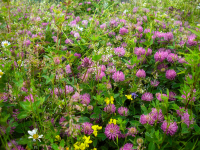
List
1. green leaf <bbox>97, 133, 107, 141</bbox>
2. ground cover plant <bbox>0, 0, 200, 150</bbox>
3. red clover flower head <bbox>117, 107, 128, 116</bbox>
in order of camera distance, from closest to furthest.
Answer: ground cover plant <bbox>0, 0, 200, 150</bbox> → green leaf <bbox>97, 133, 107, 141</bbox> → red clover flower head <bbox>117, 107, 128, 116</bbox>

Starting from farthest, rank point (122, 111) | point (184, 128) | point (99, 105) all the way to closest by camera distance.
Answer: point (99, 105), point (122, 111), point (184, 128)

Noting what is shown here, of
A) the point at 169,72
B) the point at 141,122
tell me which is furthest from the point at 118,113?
the point at 169,72

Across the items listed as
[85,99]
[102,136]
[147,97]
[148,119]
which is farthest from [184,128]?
[85,99]

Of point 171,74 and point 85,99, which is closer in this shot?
point 85,99

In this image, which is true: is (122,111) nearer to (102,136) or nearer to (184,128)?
(102,136)

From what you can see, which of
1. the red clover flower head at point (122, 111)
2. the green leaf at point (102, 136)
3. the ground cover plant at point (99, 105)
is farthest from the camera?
the red clover flower head at point (122, 111)

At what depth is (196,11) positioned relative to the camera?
304 cm

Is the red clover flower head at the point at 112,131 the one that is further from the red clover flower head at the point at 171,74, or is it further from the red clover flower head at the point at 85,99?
the red clover flower head at the point at 171,74

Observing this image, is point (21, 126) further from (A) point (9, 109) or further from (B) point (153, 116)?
(B) point (153, 116)

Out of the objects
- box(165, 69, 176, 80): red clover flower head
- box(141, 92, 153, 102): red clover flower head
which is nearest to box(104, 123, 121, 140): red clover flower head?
box(141, 92, 153, 102): red clover flower head

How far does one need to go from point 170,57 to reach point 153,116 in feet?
1.92

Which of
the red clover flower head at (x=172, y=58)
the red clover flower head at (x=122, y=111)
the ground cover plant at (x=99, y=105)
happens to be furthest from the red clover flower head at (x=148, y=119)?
the red clover flower head at (x=172, y=58)

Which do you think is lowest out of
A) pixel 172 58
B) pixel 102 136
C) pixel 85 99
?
pixel 102 136

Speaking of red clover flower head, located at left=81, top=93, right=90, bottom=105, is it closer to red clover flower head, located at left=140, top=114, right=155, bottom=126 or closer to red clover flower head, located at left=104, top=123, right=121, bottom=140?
red clover flower head, located at left=104, top=123, right=121, bottom=140
